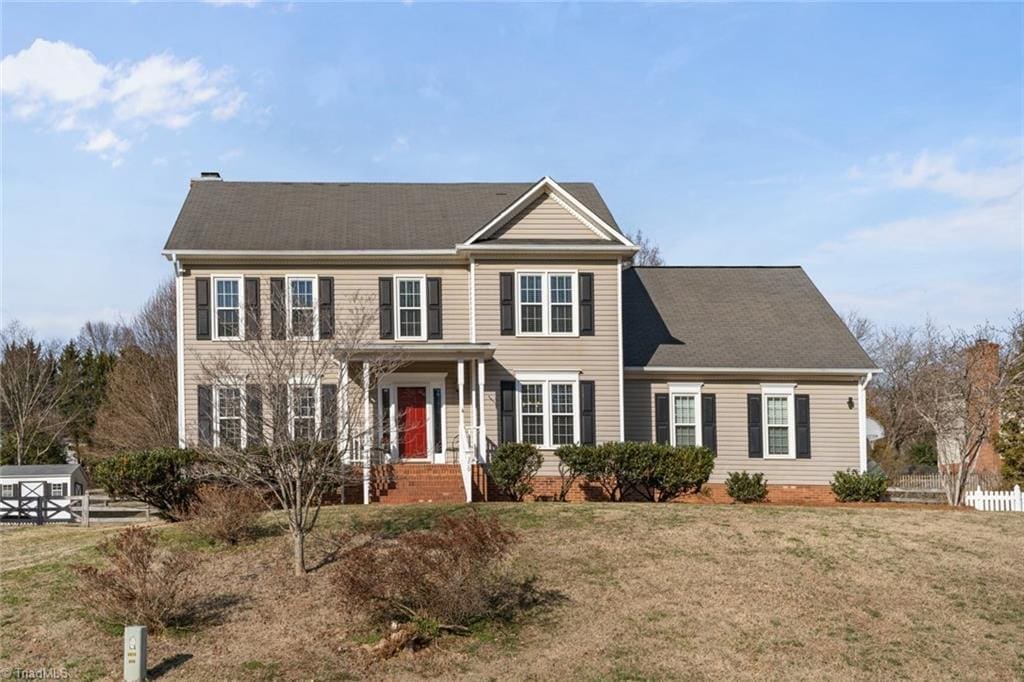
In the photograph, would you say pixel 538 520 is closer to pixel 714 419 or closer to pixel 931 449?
pixel 714 419

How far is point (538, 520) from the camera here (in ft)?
63.1

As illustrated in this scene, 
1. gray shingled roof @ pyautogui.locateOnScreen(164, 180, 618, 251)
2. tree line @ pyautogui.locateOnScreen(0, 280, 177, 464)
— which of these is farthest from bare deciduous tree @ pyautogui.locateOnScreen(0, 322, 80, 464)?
gray shingled roof @ pyautogui.locateOnScreen(164, 180, 618, 251)

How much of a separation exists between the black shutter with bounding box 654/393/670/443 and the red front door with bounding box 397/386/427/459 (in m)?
5.64

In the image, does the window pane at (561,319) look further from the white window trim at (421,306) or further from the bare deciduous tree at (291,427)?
the bare deciduous tree at (291,427)

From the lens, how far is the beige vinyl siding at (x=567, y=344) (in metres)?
25.7

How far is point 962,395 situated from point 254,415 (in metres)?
17.0

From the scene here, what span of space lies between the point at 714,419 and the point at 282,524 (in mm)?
11918

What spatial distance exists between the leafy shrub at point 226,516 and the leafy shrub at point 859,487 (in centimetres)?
1364

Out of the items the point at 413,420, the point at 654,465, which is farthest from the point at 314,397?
the point at 654,465

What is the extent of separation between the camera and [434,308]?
26.0 metres

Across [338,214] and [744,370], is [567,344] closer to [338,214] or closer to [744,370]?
[744,370]

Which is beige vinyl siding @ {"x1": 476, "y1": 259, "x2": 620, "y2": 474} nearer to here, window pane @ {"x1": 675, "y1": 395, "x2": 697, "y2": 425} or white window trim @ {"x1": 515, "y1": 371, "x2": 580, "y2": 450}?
white window trim @ {"x1": 515, "y1": 371, "x2": 580, "y2": 450}

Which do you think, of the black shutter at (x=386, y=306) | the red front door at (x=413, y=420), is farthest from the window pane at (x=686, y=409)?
the black shutter at (x=386, y=306)

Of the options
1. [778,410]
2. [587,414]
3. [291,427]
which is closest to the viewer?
[291,427]
